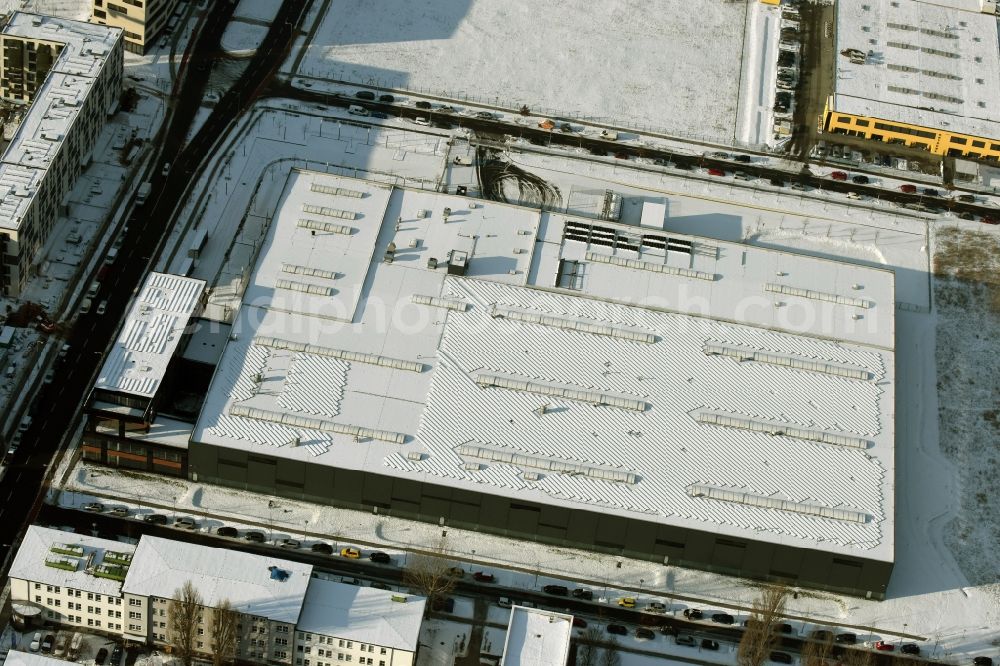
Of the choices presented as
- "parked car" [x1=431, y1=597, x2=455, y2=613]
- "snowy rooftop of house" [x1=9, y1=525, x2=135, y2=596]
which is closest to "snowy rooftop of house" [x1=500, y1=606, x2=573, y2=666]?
"parked car" [x1=431, y1=597, x2=455, y2=613]

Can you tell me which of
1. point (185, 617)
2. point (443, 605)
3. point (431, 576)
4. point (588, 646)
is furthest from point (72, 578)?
point (588, 646)

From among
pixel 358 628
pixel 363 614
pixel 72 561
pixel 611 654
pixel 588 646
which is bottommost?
pixel 358 628

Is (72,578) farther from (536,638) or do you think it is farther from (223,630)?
(536,638)

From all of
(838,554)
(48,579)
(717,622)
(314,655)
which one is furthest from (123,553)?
(838,554)

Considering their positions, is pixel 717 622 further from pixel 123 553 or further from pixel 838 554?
pixel 123 553

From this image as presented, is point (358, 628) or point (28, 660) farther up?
point (358, 628)

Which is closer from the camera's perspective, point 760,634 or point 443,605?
point 760,634

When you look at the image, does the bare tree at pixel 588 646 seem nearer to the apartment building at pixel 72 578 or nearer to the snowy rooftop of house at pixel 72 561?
the apartment building at pixel 72 578
